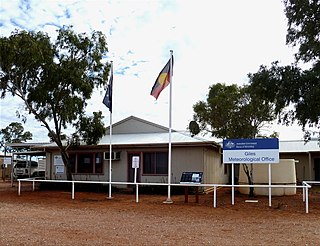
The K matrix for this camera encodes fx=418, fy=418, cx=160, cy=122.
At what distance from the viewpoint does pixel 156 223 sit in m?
10.8

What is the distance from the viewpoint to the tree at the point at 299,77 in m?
15.6

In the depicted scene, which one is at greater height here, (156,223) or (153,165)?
(153,165)

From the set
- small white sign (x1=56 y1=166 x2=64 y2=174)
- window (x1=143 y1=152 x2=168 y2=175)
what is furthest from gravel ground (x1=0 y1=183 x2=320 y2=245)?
small white sign (x1=56 y1=166 x2=64 y2=174)

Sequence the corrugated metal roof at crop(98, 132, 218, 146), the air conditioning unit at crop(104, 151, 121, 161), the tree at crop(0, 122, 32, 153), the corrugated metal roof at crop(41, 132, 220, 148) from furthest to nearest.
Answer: the tree at crop(0, 122, 32, 153), the air conditioning unit at crop(104, 151, 121, 161), the corrugated metal roof at crop(98, 132, 218, 146), the corrugated metal roof at crop(41, 132, 220, 148)

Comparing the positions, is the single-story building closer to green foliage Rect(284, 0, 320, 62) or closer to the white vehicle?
green foliage Rect(284, 0, 320, 62)

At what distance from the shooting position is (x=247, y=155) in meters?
16.0

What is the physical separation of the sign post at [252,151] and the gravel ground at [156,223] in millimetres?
1663

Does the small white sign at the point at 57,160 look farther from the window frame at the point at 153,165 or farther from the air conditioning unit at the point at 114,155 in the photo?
the window frame at the point at 153,165

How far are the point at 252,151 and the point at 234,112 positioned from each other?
11.5 metres

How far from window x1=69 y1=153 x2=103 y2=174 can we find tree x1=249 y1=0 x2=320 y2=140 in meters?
10.2

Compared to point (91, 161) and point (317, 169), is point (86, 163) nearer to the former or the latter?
point (91, 161)

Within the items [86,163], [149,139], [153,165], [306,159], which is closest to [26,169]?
[86,163]

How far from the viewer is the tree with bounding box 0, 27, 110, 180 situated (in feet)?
65.1

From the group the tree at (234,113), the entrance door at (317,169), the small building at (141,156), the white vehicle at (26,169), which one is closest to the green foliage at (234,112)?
the tree at (234,113)
